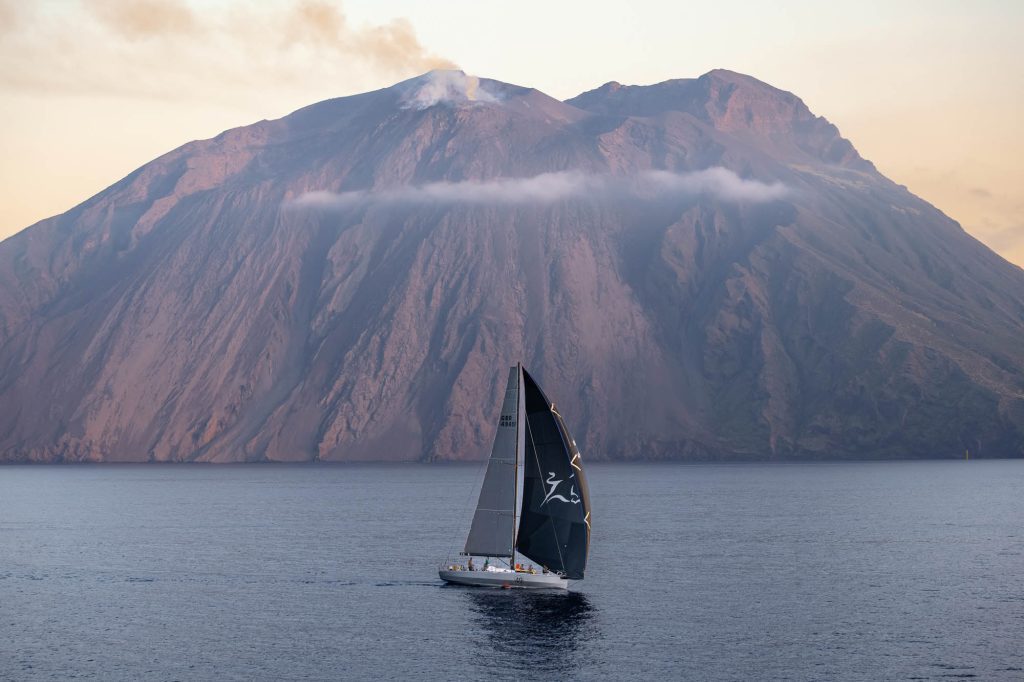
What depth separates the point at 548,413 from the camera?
82625 millimetres

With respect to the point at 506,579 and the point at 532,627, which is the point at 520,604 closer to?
the point at 506,579

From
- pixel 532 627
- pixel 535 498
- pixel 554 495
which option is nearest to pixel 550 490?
pixel 554 495

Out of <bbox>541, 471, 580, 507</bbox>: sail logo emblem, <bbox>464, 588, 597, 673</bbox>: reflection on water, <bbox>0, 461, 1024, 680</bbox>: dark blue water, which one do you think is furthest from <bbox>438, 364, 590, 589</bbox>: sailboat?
<bbox>0, 461, 1024, 680</bbox>: dark blue water

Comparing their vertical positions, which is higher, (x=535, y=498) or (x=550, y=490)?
(x=550, y=490)

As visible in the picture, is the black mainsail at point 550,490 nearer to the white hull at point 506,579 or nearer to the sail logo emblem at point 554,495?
the sail logo emblem at point 554,495

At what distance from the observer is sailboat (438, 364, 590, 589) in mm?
82812

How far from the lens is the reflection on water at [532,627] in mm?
70250

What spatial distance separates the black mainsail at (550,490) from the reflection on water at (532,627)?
3282mm

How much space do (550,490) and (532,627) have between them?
29.4 feet

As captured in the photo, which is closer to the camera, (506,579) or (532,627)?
(532,627)

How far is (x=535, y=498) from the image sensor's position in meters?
83.8

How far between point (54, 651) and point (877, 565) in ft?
209

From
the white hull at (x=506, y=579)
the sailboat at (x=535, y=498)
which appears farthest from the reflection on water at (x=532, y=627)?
the sailboat at (x=535, y=498)

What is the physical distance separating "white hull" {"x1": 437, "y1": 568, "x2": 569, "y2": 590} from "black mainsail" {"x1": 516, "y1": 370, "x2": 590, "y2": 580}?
7.18 ft
